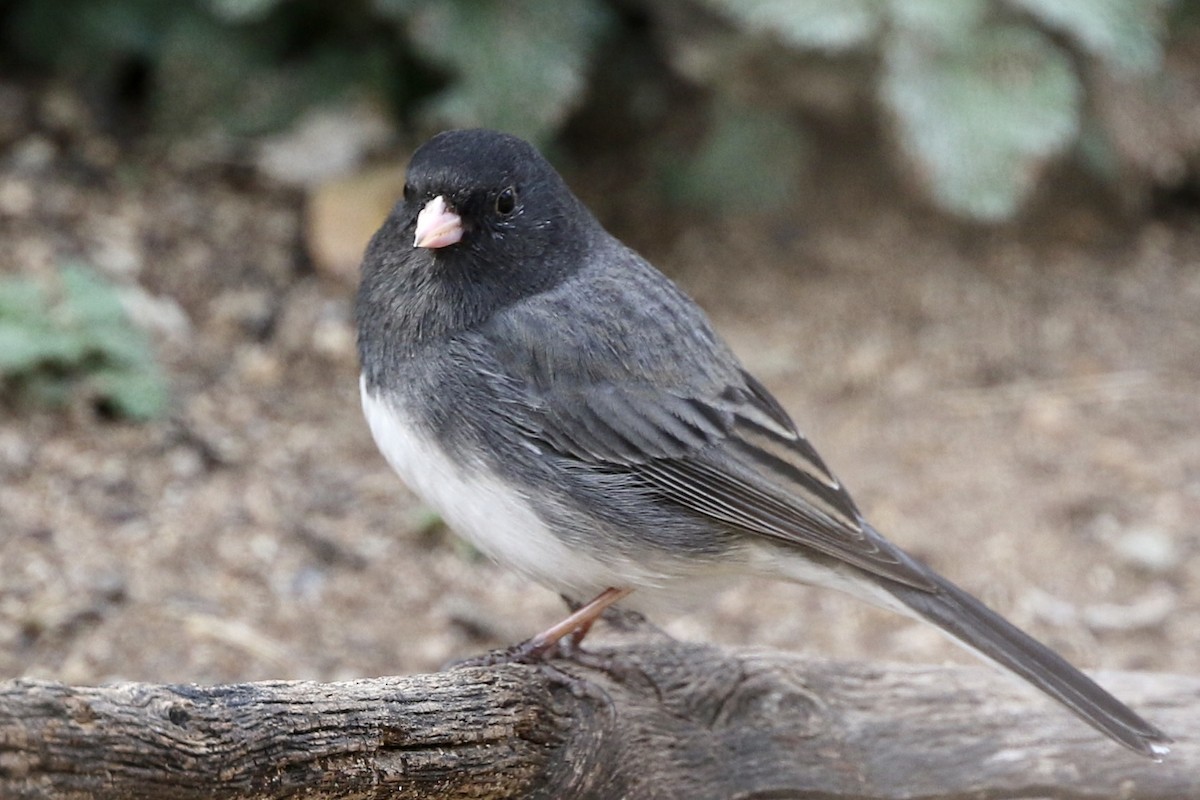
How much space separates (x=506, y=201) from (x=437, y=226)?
191 millimetres

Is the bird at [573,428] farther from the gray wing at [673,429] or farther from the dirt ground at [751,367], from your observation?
the dirt ground at [751,367]

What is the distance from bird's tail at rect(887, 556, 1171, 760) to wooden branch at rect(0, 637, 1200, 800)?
0.21 m

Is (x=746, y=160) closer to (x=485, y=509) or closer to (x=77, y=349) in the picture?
A: (x=77, y=349)

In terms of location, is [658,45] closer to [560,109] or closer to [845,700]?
[560,109]

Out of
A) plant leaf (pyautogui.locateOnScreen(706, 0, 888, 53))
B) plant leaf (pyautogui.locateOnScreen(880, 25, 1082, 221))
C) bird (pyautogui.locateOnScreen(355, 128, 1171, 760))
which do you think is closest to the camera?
bird (pyautogui.locateOnScreen(355, 128, 1171, 760))

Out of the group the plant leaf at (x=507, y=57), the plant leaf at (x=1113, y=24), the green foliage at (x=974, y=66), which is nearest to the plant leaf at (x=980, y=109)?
the green foliage at (x=974, y=66)

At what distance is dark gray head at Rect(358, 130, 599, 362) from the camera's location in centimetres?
254

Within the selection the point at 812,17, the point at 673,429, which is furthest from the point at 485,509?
the point at 812,17

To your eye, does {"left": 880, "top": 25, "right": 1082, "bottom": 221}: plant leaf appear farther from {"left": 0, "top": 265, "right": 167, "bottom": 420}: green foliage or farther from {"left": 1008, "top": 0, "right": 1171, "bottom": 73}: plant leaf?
{"left": 0, "top": 265, "right": 167, "bottom": 420}: green foliage

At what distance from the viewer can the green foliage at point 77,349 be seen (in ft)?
12.2

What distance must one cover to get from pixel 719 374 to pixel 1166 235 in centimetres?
312

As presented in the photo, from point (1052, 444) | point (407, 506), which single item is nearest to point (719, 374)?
point (407, 506)

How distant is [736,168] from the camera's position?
4.81 metres

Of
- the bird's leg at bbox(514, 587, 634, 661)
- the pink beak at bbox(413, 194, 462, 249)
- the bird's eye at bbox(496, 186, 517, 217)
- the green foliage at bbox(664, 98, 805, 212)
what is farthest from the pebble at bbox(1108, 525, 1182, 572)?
the pink beak at bbox(413, 194, 462, 249)
